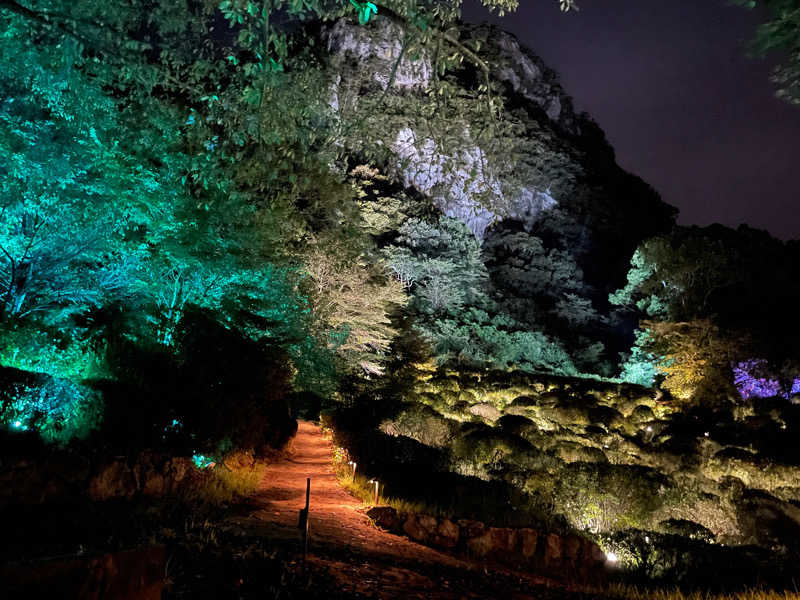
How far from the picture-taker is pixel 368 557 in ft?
20.6

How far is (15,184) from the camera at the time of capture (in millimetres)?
8086

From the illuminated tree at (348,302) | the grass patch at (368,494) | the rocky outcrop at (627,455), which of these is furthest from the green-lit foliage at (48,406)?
the illuminated tree at (348,302)

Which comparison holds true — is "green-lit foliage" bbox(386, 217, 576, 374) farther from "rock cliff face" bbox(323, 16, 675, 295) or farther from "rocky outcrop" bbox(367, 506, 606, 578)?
"rocky outcrop" bbox(367, 506, 606, 578)

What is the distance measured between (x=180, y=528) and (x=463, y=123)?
616cm

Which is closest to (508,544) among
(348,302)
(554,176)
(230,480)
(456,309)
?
(230,480)

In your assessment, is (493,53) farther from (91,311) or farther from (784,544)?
(784,544)

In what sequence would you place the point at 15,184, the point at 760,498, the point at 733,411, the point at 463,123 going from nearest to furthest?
the point at 463,123 → the point at 15,184 → the point at 760,498 → the point at 733,411

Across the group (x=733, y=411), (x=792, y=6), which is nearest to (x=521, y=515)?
(x=792, y=6)

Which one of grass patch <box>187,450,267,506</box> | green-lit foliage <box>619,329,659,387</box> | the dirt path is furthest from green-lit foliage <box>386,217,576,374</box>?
the dirt path

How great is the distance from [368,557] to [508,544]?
8.84 feet

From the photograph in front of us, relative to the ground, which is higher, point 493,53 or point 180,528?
point 493,53

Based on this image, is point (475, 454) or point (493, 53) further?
point (475, 454)

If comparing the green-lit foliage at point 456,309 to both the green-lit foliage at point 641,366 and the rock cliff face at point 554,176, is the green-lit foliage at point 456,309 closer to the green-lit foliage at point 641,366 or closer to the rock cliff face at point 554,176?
the rock cliff face at point 554,176

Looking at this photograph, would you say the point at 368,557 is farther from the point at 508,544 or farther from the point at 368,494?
the point at 368,494
